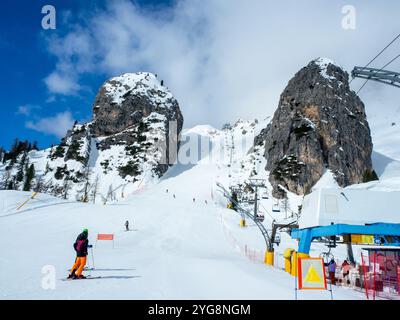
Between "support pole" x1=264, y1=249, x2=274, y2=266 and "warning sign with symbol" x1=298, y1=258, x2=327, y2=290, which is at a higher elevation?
"warning sign with symbol" x1=298, y1=258, x2=327, y2=290

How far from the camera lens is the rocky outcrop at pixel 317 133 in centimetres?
10362

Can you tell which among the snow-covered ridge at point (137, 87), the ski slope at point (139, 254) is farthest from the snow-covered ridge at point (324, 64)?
the ski slope at point (139, 254)

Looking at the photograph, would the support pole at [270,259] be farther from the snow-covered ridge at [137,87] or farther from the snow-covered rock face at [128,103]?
the snow-covered ridge at [137,87]

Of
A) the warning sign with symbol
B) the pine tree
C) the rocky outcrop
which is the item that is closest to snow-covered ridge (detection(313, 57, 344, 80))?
the rocky outcrop

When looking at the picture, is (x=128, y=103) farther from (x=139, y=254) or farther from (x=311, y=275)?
(x=311, y=275)

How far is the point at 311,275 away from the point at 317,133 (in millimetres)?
104306

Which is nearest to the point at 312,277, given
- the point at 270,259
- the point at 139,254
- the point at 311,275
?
the point at 311,275

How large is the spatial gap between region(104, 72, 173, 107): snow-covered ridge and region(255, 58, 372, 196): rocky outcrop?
65017mm

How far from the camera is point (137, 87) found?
6565 inches

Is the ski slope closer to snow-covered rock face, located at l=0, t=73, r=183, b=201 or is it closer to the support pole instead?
the support pole

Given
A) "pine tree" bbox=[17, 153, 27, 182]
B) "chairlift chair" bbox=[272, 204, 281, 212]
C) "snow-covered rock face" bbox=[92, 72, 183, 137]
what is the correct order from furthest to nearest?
1. "snow-covered rock face" bbox=[92, 72, 183, 137]
2. "pine tree" bbox=[17, 153, 27, 182]
3. "chairlift chair" bbox=[272, 204, 281, 212]

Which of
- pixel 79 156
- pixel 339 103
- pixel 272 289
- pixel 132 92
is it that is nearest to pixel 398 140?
pixel 339 103

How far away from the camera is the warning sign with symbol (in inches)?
409
